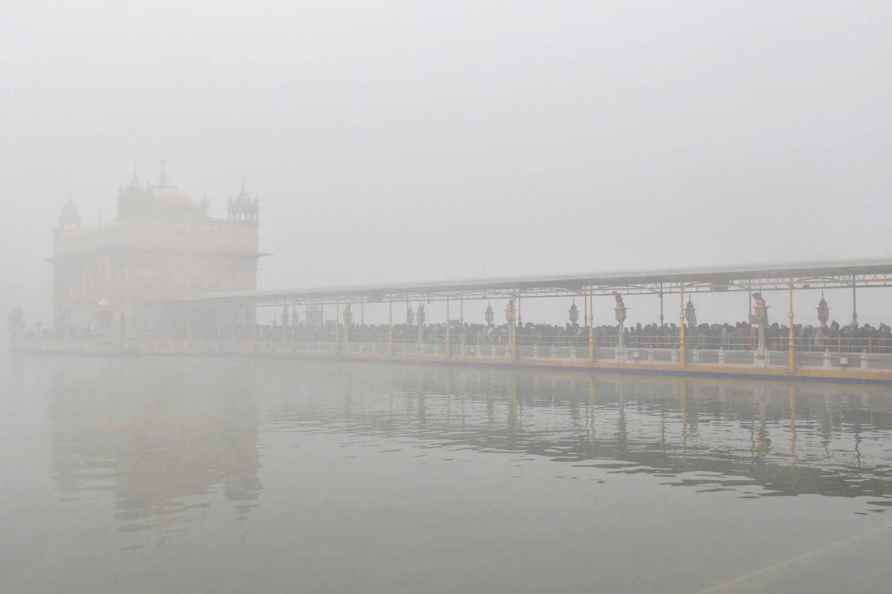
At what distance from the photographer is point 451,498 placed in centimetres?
1068

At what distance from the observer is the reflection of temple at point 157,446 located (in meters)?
10.8

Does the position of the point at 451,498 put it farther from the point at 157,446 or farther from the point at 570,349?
the point at 570,349

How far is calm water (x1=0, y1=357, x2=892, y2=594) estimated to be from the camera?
7590 millimetres

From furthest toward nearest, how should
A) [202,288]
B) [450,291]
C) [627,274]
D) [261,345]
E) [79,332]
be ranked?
[202,288], [79,332], [261,345], [450,291], [627,274]

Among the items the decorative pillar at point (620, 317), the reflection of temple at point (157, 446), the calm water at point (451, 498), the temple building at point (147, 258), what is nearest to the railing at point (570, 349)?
the decorative pillar at point (620, 317)

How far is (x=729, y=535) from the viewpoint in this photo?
8805 mm

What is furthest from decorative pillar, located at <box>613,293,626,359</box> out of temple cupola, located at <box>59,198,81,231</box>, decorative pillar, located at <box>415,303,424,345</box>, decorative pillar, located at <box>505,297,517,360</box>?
temple cupola, located at <box>59,198,81,231</box>

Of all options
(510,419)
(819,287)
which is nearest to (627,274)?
(819,287)

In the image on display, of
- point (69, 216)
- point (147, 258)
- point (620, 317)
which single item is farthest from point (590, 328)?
point (69, 216)

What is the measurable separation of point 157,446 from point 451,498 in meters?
6.37

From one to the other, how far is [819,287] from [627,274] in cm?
637

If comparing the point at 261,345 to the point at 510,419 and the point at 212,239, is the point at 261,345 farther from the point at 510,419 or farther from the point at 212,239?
the point at 510,419

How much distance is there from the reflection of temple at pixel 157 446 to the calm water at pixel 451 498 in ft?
0.21

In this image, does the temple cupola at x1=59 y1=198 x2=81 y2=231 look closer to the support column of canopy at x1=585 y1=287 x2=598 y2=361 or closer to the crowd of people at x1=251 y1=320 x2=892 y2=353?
the crowd of people at x1=251 y1=320 x2=892 y2=353
